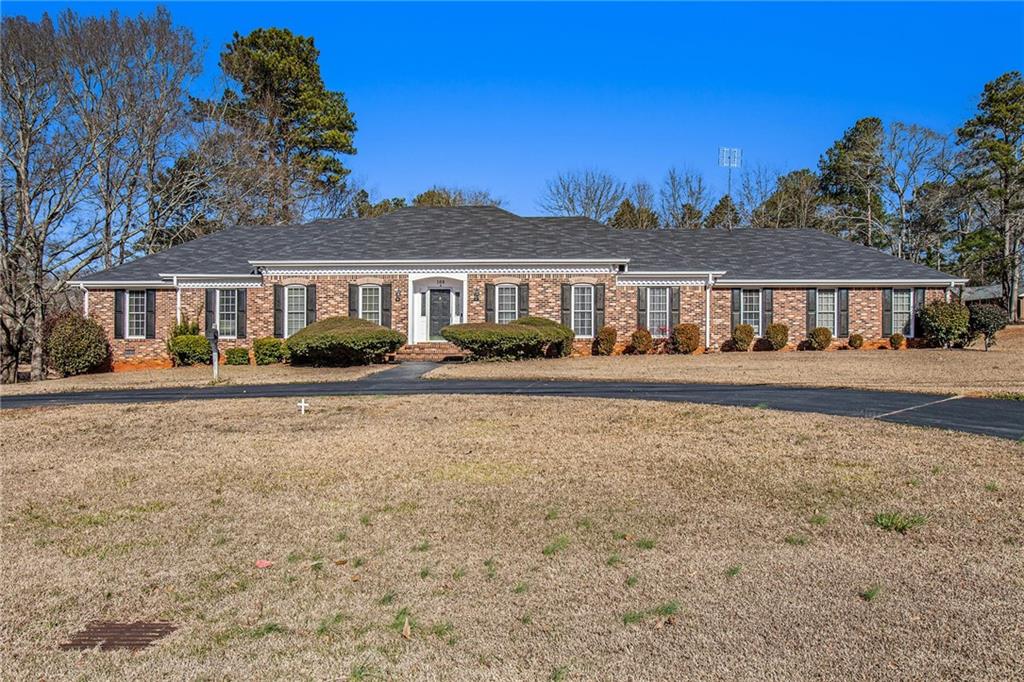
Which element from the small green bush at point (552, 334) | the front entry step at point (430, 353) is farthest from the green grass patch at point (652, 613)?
the front entry step at point (430, 353)

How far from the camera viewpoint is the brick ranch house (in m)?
24.9

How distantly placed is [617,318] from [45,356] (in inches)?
739

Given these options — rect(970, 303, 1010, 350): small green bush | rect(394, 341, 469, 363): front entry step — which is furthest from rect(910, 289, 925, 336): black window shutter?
rect(394, 341, 469, 363): front entry step

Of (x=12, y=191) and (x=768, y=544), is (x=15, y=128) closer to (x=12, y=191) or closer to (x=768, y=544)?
(x=12, y=191)

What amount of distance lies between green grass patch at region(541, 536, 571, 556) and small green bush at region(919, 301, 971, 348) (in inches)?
950

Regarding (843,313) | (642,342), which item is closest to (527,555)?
(642,342)

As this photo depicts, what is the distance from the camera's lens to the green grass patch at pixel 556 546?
519cm

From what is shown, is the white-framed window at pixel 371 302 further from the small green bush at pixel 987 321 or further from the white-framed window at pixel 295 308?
the small green bush at pixel 987 321

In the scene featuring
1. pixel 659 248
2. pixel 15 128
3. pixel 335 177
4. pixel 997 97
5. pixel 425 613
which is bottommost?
pixel 425 613

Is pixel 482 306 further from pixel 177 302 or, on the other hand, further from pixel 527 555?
pixel 527 555

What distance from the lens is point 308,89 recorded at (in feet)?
138

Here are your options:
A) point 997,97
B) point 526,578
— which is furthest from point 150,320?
point 997,97

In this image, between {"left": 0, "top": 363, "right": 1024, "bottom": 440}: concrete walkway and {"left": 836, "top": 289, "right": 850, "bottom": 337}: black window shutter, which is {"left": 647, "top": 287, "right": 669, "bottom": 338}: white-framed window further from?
{"left": 0, "top": 363, "right": 1024, "bottom": 440}: concrete walkway

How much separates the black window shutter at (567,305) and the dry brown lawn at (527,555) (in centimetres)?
1570
